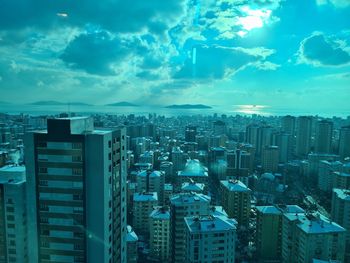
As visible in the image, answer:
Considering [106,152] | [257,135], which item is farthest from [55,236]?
[257,135]

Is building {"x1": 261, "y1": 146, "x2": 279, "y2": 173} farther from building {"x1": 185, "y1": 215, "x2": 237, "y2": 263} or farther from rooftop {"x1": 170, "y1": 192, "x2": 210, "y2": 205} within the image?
building {"x1": 185, "y1": 215, "x2": 237, "y2": 263}

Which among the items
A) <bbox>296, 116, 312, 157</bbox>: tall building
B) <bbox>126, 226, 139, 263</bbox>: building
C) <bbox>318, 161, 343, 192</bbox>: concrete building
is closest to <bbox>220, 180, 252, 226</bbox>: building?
<bbox>126, 226, 139, 263</bbox>: building

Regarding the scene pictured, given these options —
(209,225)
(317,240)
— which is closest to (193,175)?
(317,240)

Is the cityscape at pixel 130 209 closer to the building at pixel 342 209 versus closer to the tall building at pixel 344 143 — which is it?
the building at pixel 342 209

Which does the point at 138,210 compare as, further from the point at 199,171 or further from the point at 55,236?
the point at 55,236

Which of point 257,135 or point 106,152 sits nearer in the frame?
point 106,152

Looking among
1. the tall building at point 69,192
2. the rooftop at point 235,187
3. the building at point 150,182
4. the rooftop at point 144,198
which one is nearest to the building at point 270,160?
the rooftop at point 235,187

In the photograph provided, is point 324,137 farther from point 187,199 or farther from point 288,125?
point 187,199
